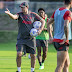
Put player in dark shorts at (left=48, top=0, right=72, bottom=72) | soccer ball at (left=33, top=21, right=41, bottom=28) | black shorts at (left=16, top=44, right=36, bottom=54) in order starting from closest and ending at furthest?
1. player in dark shorts at (left=48, top=0, right=72, bottom=72)
2. black shorts at (left=16, top=44, right=36, bottom=54)
3. soccer ball at (left=33, top=21, right=41, bottom=28)

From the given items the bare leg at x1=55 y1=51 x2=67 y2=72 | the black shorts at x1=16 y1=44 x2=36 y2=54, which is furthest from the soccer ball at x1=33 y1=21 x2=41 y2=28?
the bare leg at x1=55 y1=51 x2=67 y2=72

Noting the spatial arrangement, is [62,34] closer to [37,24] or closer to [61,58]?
A: [61,58]

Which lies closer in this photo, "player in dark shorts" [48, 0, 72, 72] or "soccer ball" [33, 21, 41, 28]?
"player in dark shorts" [48, 0, 72, 72]

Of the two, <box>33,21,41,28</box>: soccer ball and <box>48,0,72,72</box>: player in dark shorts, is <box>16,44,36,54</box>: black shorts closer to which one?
<box>33,21,41,28</box>: soccer ball

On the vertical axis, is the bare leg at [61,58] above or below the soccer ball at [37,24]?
below

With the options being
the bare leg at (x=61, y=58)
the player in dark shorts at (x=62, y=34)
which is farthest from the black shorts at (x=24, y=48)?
the bare leg at (x=61, y=58)

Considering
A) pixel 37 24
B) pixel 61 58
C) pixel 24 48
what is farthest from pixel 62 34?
pixel 37 24

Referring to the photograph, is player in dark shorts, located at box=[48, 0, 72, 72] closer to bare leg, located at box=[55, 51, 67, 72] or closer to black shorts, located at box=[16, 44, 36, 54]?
bare leg, located at box=[55, 51, 67, 72]

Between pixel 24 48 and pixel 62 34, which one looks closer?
pixel 62 34

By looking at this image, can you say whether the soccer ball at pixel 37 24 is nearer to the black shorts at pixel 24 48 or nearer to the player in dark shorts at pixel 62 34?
the black shorts at pixel 24 48

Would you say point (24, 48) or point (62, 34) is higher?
point (62, 34)

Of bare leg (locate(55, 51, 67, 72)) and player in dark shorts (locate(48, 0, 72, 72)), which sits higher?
player in dark shorts (locate(48, 0, 72, 72))

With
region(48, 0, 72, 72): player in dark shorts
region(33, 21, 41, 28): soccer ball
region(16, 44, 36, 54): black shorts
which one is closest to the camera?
region(48, 0, 72, 72): player in dark shorts

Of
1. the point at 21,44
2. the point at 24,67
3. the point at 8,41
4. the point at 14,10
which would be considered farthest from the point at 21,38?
the point at 14,10
